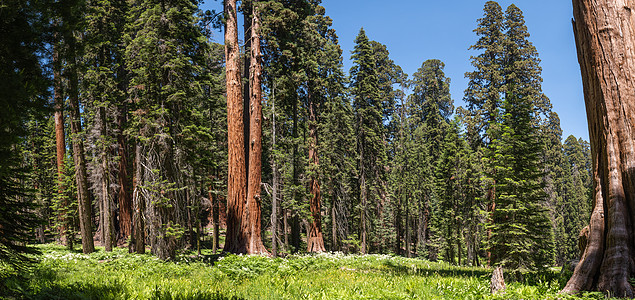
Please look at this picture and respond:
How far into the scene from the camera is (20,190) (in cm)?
533

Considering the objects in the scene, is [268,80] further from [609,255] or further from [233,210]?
[609,255]

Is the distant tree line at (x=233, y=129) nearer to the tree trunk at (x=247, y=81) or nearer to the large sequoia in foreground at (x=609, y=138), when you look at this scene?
the tree trunk at (x=247, y=81)

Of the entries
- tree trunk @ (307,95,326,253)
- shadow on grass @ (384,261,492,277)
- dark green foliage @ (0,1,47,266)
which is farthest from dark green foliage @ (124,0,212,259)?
tree trunk @ (307,95,326,253)

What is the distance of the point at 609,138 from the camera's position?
5824 millimetres


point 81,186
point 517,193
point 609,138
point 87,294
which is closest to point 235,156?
point 87,294

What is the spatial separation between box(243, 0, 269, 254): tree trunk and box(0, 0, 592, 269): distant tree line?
0.05 m

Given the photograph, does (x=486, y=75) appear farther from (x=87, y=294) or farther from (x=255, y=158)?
(x=87, y=294)

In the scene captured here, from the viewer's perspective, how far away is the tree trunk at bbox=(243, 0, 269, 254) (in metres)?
11.9

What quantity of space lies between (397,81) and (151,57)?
141ft

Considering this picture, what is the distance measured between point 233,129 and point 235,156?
0.92m

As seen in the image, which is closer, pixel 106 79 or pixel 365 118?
pixel 106 79

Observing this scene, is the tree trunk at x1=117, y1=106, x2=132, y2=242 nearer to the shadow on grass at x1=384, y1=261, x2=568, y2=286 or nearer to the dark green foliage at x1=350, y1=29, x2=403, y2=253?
the dark green foliage at x1=350, y1=29, x2=403, y2=253

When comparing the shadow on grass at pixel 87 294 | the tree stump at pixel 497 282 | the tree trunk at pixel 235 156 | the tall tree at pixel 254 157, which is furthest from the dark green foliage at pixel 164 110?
the tree stump at pixel 497 282

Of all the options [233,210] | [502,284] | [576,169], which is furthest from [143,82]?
[576,169]
